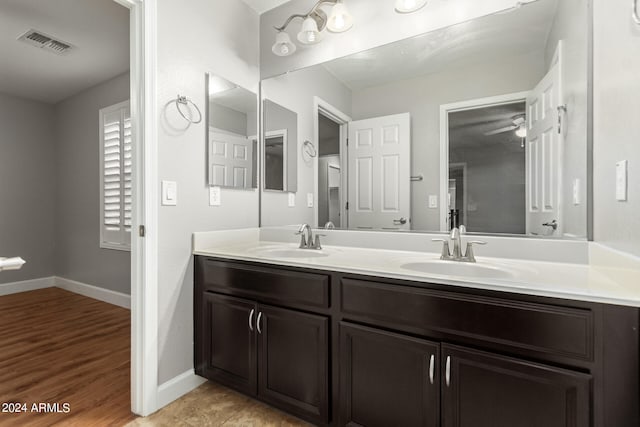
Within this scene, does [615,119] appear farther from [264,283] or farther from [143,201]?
[143,201]

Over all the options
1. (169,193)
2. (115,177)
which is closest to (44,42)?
(115,177)

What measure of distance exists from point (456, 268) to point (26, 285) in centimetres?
514

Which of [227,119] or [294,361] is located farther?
[227,119]

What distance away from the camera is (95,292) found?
374cm

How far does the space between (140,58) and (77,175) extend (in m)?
3.20

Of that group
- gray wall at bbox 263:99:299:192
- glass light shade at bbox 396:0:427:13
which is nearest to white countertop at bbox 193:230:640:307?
gray wall at bbox 263:99:299:192

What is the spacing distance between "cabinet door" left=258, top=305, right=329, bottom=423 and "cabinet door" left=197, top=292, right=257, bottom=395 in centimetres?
7

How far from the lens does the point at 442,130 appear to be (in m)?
1.74

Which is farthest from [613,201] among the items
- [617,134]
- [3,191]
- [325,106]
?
[3,191]

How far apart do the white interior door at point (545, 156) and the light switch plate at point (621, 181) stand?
0.41 meters

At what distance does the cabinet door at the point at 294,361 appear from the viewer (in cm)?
139

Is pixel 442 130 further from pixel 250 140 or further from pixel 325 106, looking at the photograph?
pixel 250 140

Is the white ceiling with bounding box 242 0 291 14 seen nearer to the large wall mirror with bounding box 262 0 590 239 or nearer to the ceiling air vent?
the large wall mirror with bounding box 262 0 590 239

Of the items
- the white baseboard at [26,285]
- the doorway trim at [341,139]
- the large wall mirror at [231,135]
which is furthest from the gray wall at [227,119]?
the white baseboard at [26,285]
